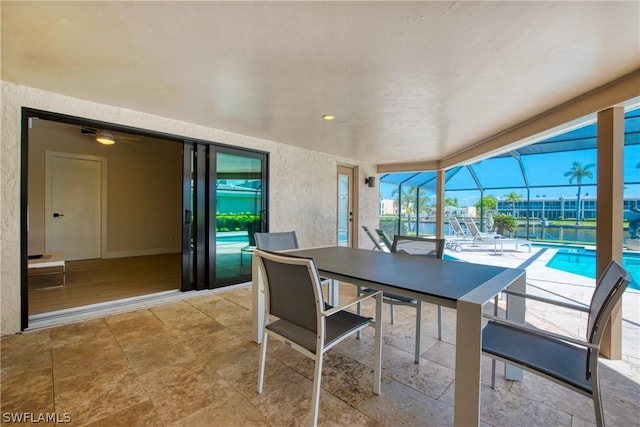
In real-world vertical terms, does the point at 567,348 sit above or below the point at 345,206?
below

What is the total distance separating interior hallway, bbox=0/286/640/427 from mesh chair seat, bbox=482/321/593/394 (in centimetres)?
42

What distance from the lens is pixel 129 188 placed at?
6.00 m

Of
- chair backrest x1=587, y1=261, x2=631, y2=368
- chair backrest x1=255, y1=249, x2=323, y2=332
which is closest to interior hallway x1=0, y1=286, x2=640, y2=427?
chair backrest x1=255, y1=249, x2=323, y2=332

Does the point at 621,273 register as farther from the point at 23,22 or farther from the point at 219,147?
the point at 219,147

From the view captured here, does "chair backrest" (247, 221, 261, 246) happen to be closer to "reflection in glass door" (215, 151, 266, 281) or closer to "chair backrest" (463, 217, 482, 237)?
"reflection in glass door" (215, 151, 266, 281)

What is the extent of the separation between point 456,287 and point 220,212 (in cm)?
318

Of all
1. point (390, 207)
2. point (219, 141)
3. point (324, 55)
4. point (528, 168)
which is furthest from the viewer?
point (390, 207)

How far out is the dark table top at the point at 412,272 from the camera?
135 centimetres

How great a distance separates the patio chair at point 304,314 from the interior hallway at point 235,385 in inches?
8.0

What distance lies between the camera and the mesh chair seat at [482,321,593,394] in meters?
1.15

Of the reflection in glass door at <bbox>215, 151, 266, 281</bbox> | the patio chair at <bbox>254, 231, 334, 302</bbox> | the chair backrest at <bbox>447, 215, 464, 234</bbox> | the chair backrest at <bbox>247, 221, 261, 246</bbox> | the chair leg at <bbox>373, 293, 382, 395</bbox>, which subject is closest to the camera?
the chair leg at <bbox>373, 293, 382, 395</bbox>

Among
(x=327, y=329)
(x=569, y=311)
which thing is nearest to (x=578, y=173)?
(x=569, y=311)

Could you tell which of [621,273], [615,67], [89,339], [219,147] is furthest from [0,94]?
[615,67]

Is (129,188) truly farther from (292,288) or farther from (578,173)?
(578,173)
